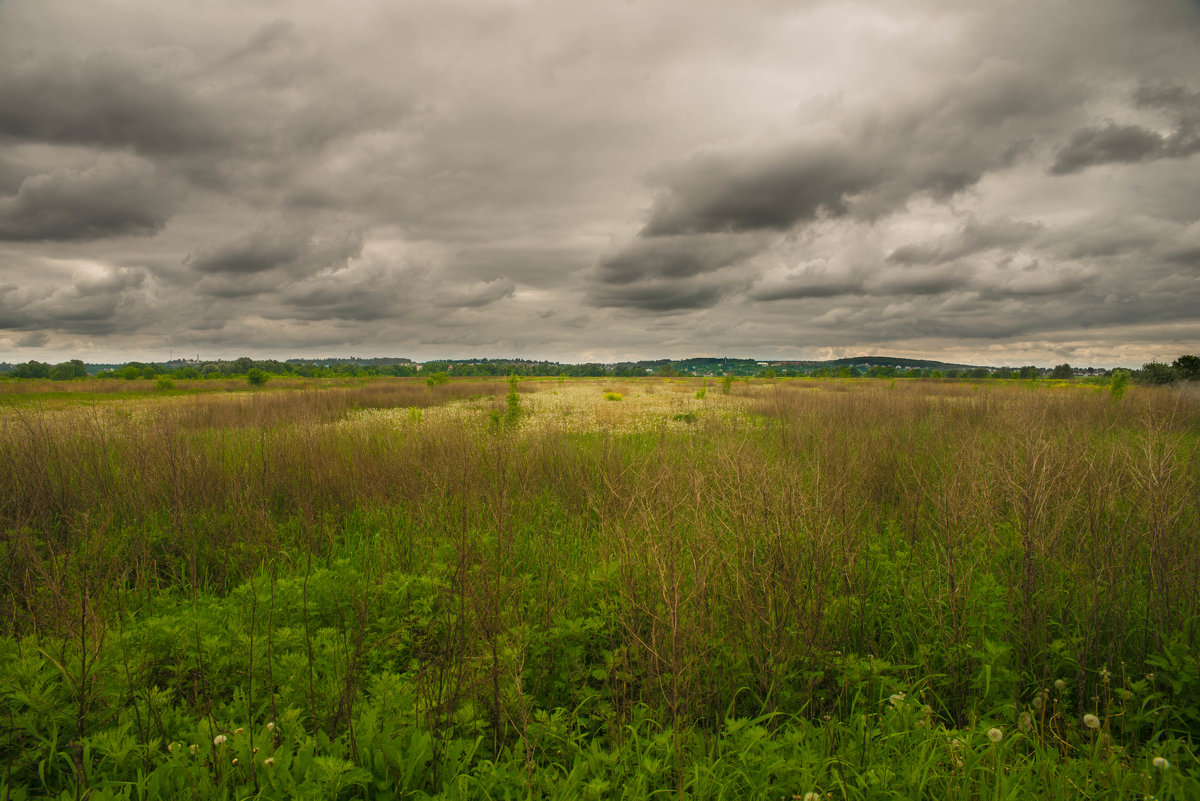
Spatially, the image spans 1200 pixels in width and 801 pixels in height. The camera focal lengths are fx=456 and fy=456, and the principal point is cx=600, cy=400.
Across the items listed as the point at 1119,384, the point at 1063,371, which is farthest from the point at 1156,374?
the point at 1063,371

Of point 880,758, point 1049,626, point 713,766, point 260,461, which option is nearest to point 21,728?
point 713,766

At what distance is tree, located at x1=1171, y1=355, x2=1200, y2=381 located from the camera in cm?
3238

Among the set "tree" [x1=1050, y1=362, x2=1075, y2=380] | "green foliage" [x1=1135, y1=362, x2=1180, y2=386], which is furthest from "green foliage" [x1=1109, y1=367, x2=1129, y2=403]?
"tree" [x1=1050, y1=362, x2=1075, y2=380]

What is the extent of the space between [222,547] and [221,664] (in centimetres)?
323

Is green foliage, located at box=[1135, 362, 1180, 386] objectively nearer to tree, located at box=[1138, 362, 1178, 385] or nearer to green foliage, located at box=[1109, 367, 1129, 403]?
tree, located at box=[1138, 362, 1178, 385]

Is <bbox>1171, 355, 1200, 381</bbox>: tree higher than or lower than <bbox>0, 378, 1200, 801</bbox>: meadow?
higher

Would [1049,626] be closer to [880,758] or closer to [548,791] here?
[880,758]

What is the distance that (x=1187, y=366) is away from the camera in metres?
35.2

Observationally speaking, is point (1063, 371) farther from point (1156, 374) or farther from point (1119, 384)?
point (1119, 384)

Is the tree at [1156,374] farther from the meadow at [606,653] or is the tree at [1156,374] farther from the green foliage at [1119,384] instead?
the meadow at [606,653]

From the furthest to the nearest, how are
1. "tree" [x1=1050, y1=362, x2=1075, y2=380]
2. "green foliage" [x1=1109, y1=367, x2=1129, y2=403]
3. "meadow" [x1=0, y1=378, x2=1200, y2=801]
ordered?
"tree" [x1=1050, y1=362, x2=1075, y2=380]
"green foliage" [x1=1109, y1=367, x2=1129, y2=403]
"meadow" [x1=0, y1=378, x2=1200, y2=801]

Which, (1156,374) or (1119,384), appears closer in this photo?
(1119,384)

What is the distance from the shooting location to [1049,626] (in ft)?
14.1

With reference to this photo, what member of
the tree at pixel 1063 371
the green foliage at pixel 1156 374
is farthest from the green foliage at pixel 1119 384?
the tree at pixel 1063 371
